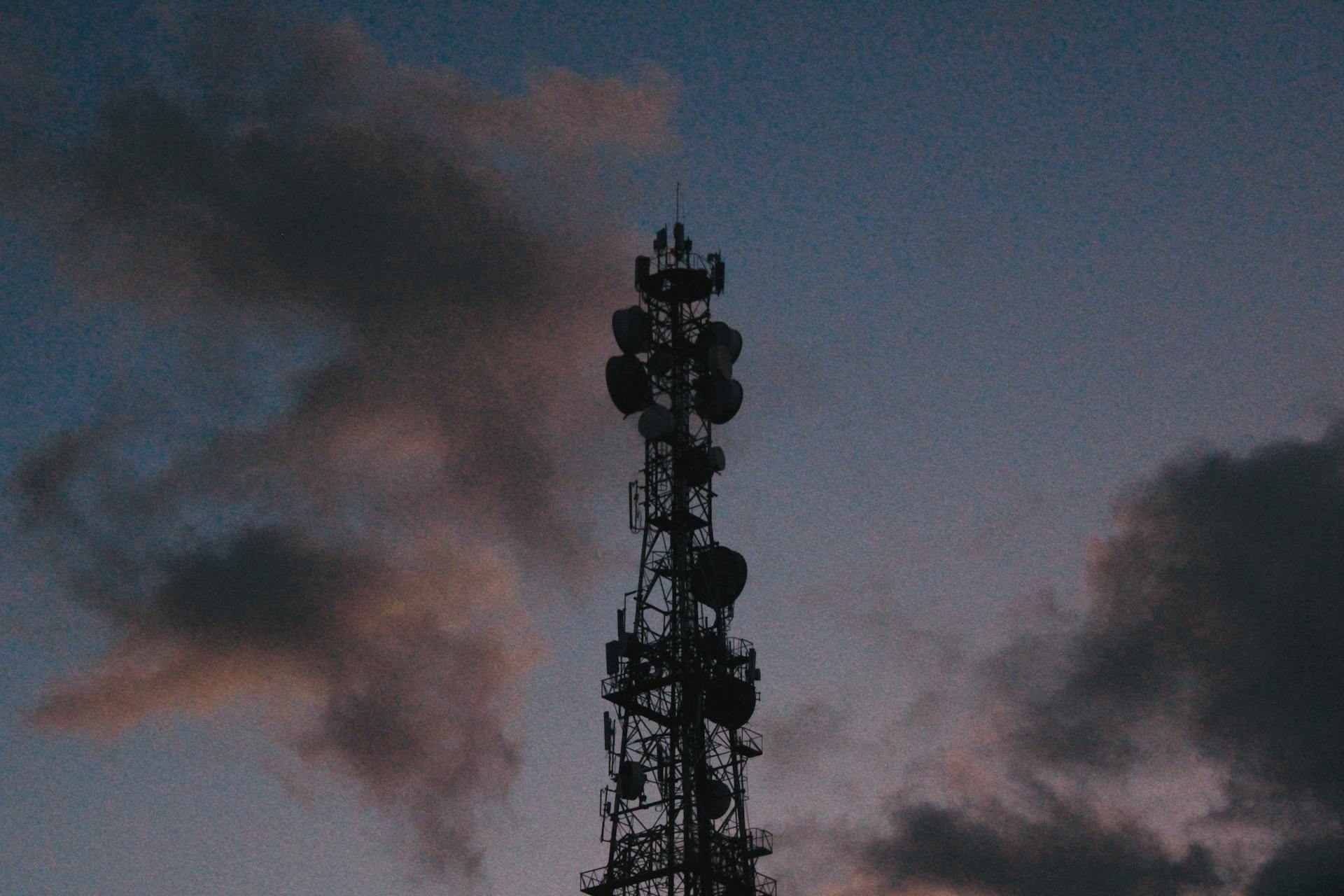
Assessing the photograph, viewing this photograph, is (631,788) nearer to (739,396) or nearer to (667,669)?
(667,669)

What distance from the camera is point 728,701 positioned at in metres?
80.1

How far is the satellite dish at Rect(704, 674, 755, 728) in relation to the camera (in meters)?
79.9

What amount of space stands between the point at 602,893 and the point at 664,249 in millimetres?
31533

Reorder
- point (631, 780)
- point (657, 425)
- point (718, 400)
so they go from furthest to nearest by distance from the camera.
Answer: point (718, 400), point (657, 425), point (631, 780)

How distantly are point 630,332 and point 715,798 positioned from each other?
2267cm

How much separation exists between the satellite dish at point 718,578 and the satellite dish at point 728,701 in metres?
3.65

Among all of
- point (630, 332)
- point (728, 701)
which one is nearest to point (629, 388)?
point (630, 332)

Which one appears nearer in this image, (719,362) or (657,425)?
(657,425)

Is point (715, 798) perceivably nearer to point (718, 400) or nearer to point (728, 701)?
point (728, 701)

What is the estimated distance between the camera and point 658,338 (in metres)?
88.1

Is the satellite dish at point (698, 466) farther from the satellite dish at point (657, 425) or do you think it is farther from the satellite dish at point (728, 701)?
the satellite dish at point (728, 701)

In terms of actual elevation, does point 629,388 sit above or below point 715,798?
above

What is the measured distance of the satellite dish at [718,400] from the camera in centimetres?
8581

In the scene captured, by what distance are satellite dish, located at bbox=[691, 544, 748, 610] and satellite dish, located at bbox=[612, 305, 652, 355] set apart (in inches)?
422
